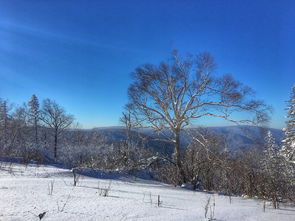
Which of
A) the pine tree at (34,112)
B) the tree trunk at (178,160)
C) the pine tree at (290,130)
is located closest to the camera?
the tree trunk at (178,160)

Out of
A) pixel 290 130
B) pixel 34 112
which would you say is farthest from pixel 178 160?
pixel 34 112

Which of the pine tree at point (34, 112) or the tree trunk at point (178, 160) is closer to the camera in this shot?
the tree trunk at point (178, 160)

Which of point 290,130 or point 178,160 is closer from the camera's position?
point 178,160

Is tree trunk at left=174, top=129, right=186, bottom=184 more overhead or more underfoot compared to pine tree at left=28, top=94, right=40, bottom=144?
more underfoot

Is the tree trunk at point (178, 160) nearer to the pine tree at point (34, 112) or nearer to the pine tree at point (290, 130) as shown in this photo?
the pine tree at point (290, 130)

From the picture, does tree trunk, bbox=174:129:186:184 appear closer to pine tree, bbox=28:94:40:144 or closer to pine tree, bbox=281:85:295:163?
pine tree, bbox=281:85:295:163

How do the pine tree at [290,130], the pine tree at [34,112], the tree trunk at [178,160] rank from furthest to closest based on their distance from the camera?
the pine tree at [34,112]
the pine tree at [290,130]
the tree trunk at [178,160]

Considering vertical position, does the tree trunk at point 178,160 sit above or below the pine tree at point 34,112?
below

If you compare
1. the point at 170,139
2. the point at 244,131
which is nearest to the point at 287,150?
the point at 244,131

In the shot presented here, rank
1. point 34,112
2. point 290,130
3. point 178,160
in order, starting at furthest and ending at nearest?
point 34,112 < point 290,130 < point 178,160

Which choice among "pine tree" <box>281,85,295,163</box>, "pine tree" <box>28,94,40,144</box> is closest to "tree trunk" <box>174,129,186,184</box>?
"pine tree" <box>281,85,295,163</box>

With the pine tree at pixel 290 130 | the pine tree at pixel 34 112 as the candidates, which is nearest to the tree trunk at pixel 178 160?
the pine tree at pixel 290 130

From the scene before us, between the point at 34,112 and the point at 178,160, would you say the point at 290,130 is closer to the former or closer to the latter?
Answer: the point at 178,160

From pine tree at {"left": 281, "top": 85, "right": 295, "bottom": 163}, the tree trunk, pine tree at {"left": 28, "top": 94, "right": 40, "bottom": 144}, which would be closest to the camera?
the tree trunk
